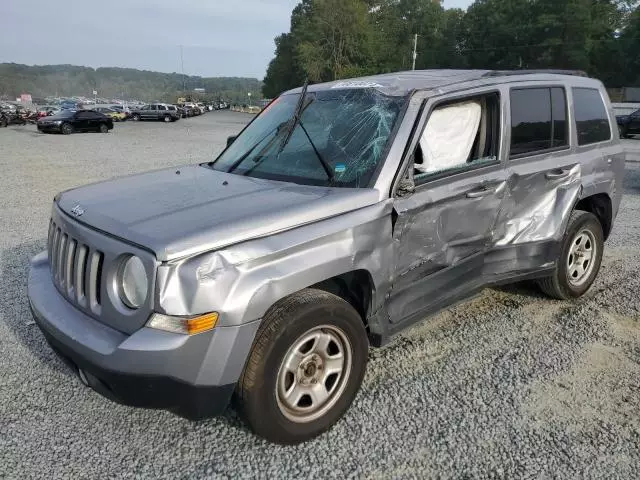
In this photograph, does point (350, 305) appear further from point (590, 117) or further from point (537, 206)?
point (590, 117)

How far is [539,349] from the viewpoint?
381cm

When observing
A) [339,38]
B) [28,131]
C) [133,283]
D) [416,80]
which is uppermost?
[339,38]

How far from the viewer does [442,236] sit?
A: 333cm

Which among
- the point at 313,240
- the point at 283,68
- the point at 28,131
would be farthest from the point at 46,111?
the point at 283,68

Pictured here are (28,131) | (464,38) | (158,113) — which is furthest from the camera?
(464,38)

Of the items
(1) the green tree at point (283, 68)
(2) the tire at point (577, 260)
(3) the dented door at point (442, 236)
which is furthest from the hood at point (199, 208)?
(1) the green tree at point (283, 68)

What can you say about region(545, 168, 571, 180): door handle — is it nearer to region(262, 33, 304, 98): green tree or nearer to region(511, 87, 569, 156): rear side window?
region(511, 87, 569, 156): rear side window

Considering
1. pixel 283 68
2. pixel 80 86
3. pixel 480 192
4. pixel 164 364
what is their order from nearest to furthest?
pixel 164 364, pixel 480 192, pixel 283 68, pixel 80 86

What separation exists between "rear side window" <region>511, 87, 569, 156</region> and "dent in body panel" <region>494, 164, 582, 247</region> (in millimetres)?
220

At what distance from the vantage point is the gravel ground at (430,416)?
8.60 ft

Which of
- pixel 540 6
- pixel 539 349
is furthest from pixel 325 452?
pixel 540 6

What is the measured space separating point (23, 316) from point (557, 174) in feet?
14.5

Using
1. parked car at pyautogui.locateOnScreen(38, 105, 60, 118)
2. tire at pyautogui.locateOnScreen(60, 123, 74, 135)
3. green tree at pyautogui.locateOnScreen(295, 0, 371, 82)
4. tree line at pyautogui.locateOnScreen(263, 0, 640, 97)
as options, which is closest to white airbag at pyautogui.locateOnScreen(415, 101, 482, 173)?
tire at pyautogui.locateOnScreen(60, 123, 74, 135)

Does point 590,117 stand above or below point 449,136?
above
